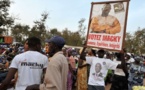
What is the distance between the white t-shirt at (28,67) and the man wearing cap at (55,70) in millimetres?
564

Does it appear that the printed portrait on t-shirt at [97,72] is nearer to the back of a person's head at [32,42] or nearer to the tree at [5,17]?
the back of a person's head at [32,42]

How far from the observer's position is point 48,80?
12.1 feet

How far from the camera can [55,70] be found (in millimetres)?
3717

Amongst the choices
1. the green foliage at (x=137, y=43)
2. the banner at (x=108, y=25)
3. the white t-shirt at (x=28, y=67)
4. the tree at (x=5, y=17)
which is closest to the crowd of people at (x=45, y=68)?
the white t-shirt at (x=28, y=67)

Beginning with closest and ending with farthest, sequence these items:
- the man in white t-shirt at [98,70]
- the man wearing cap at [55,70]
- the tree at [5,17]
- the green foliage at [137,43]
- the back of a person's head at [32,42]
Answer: the man wearing cap at [55,70] → the back of a person's head at [32,42] → the man in white t-shirt at [98,70] → the tree at [5,17] → the green foliage at [137,43]

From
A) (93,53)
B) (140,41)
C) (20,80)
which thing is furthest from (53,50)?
(140,41)

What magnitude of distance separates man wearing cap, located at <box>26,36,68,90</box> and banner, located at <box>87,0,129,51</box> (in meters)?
2.20

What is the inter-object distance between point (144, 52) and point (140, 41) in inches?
79.4

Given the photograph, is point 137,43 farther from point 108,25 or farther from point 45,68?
point 45,68

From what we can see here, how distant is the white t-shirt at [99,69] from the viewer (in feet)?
24.1

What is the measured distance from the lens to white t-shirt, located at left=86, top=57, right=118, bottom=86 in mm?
7336

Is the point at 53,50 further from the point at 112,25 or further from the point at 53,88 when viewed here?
the point at 112,25

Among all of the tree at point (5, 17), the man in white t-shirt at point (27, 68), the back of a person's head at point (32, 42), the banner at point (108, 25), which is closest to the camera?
the man in white t-shirt at point (27, 68)

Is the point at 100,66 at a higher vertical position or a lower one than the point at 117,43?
lower
